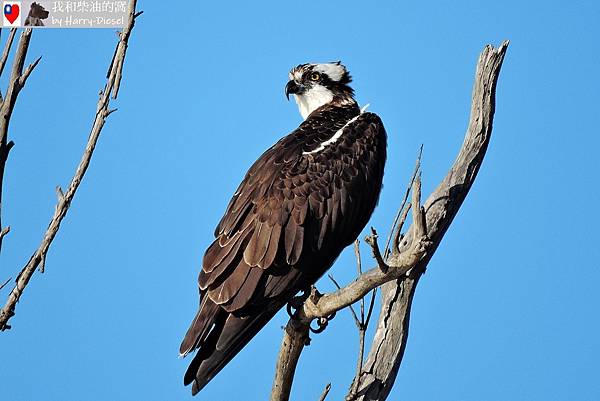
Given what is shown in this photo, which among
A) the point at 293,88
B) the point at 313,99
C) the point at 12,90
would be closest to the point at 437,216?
the point at 313,99

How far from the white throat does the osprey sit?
83cm

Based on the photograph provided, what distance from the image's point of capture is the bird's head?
25.9 feet

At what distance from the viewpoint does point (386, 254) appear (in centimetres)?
597

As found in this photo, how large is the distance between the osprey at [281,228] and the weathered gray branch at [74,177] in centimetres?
202

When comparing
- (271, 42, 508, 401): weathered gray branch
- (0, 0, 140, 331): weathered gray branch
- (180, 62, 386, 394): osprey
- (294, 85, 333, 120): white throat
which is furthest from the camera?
(294, 85, 333, 120): white throat

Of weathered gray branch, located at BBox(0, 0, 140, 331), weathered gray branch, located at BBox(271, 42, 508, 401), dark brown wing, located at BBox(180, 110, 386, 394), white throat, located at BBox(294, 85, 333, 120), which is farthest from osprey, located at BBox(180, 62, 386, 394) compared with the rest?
weathered gray branch, located at BBox(0, 0, 140, 331)

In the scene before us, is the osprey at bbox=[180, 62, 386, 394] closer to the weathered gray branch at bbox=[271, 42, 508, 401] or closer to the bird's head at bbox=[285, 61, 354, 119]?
the weathered gray branch at bbox=[271, 42, 508, 401]

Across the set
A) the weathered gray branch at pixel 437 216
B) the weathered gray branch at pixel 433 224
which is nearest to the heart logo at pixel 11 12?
the weathered gray branch at pixel 433 224

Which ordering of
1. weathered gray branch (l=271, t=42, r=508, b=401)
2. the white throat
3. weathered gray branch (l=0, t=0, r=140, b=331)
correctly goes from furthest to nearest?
the white throat
weathered gray branch (l=271, t=42, r=508, b=401)
weathered gray branch (l=0, t=0, r=140, b=331)

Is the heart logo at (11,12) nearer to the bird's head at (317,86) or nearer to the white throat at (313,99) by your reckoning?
the bird's head at (317,86)

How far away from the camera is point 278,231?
6039mm

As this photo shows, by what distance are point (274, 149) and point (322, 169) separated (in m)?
0.51

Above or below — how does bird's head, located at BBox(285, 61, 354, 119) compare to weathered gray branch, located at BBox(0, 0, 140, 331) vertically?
above

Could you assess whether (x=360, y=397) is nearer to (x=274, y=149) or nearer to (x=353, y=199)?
(x=353, y=199)
